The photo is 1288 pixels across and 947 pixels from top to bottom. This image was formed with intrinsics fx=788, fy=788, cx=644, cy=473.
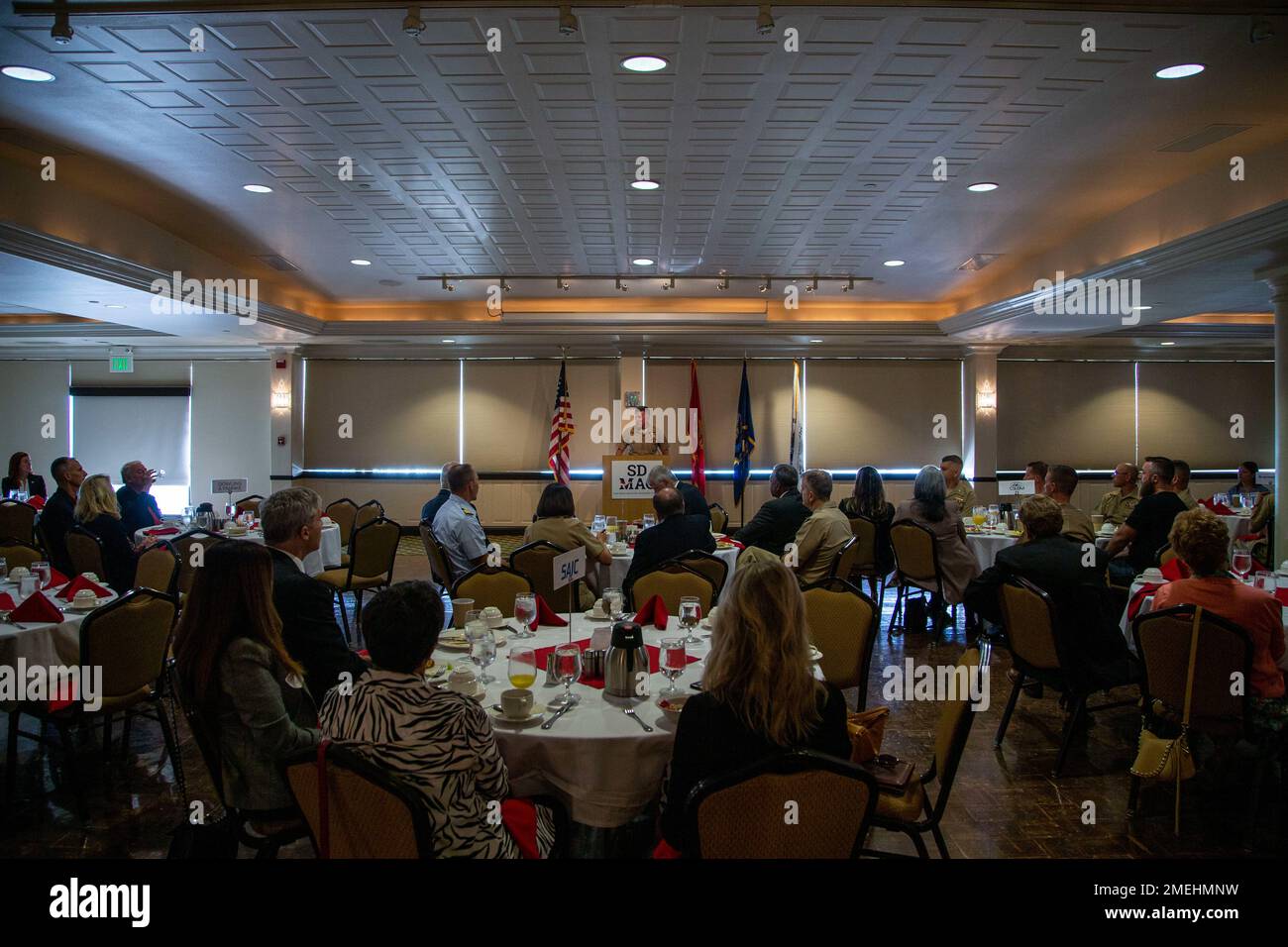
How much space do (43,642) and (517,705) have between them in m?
2.78

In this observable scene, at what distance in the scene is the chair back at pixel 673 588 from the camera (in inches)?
163

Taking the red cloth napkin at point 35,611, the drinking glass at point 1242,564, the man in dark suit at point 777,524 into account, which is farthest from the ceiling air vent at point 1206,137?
the red cloth napkin at point 35,611

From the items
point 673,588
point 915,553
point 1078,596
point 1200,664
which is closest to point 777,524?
point 915,553

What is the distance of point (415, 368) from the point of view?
12.6 m

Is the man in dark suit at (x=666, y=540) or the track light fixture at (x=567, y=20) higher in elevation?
the track light fixture at (x=567, y=20)

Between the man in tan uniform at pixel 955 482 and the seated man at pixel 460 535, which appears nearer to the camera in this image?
the seated man at pixel 460 535

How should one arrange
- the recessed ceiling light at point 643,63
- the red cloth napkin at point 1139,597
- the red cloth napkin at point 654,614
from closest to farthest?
the red cloth napkin at point 654,614
the recessed ceiling light at point 643,63
the red cloth napkin at point 1139,597

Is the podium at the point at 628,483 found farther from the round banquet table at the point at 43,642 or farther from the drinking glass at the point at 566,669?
the drinking glass at the point at 566,669

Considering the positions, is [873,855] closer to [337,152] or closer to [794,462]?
[337,152]

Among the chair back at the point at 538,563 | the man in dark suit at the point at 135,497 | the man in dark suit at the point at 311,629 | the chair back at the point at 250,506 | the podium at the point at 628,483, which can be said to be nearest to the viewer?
the man in dark suit at the point at 311,629

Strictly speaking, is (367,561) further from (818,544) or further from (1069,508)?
(1069,508)

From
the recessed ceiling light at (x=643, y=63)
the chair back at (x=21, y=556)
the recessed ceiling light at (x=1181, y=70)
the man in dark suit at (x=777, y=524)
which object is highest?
the recessed ceiling light at (x=643, y=63)

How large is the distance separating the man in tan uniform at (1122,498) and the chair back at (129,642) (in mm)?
7598

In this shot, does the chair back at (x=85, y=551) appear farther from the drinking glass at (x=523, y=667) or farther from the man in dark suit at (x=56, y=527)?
the drinking glass at (x=523, y=667)
